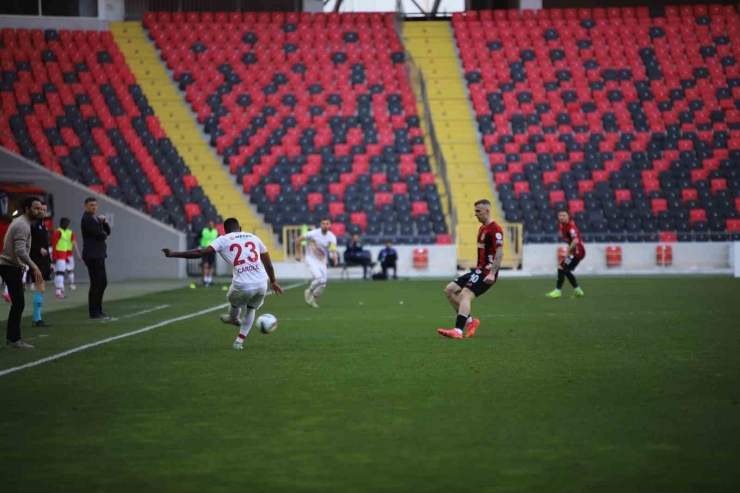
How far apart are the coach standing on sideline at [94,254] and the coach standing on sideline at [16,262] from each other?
468 centimetres

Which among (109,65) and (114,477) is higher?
(109,65)

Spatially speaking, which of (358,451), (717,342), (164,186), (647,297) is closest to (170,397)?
(358,451)

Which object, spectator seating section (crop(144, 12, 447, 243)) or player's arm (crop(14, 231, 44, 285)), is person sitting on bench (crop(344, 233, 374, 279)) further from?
player's arm (crop(14, 231, 44, 285))

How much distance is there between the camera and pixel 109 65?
42844mm

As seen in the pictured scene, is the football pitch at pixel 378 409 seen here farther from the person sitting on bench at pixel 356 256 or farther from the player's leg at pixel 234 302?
the person sitting on bench at pixel 356 256

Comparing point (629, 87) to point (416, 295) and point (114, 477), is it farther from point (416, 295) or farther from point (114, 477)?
point (114, 477)

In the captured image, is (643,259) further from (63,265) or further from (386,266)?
(63,265)

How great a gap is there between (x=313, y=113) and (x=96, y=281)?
78.8ft

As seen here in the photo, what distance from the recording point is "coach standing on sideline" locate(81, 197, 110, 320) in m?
18.4

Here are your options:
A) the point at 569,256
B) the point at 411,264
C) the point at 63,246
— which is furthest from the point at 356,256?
the point at 569,256

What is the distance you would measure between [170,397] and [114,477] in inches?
120

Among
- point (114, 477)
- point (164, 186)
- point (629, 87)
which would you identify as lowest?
point (114, 477)

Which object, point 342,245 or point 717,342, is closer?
point 717,342

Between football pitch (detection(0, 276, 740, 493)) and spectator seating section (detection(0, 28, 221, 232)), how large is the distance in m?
21.1
